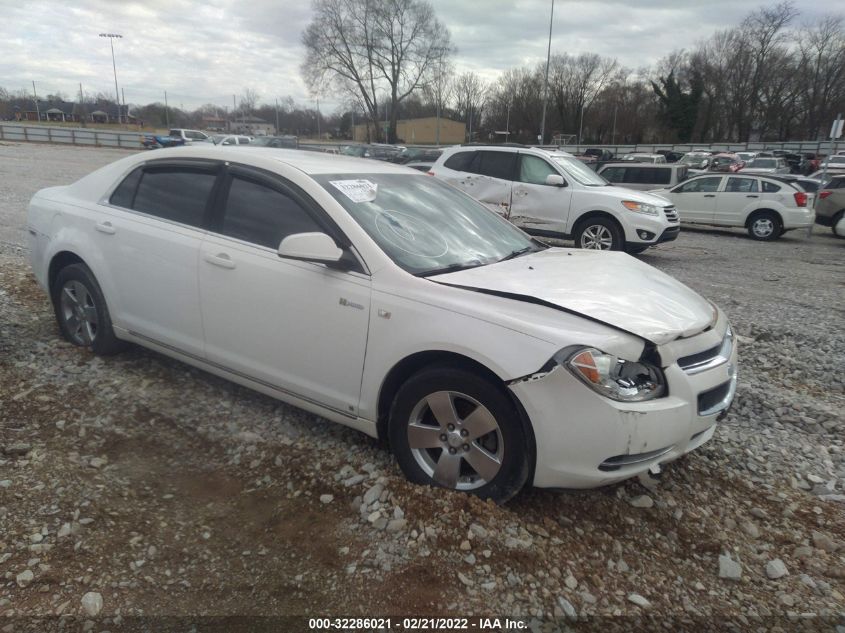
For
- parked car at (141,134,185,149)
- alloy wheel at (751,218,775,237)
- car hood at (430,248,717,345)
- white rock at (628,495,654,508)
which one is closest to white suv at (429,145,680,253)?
alloy wheel at (751,218,775,237)

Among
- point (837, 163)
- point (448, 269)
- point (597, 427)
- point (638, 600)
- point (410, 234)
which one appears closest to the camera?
point (638, 600)

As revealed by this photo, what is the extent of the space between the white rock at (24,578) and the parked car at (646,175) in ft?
56.6

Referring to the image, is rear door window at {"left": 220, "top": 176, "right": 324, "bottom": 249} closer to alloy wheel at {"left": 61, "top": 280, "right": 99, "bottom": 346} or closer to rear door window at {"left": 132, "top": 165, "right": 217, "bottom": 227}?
rear door window at {"left": 132, "top": 165, "right": 217, "bottom": 227}

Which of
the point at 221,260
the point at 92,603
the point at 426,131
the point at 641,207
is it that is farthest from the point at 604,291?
the point at 426,131

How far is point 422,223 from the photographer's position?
353 cm

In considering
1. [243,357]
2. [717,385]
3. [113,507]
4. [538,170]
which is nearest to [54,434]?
[113,507]

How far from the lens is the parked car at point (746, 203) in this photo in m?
14.6

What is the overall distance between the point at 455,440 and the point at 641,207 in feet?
27.7

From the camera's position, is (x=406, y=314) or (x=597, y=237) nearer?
(x=406, y=314)

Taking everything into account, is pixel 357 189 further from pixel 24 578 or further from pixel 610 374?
pixel 24 578

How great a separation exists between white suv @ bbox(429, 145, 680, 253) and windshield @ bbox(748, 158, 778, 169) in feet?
76.5

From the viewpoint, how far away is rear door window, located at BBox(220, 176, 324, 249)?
335cm

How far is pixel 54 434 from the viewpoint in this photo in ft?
11.2

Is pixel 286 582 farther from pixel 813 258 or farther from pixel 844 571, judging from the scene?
pixel 813 258
